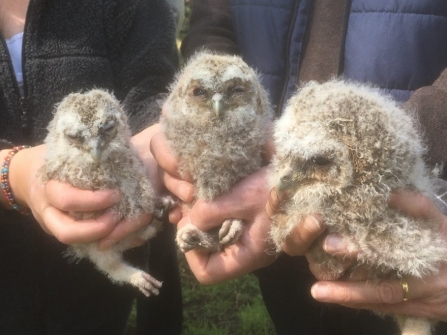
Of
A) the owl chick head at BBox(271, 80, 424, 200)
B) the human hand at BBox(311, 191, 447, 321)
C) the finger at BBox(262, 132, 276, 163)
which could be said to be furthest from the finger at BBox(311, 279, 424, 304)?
the finger at BBox(262, 132, 276, 163)

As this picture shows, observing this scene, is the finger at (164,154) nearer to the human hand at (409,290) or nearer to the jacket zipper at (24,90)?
the jacket zipper at (24,90)

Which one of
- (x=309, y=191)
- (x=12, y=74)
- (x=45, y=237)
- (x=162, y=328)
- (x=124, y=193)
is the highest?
(x=12, y=74)

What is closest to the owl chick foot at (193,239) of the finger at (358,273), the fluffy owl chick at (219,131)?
the fluffy owl chick at (219,131)

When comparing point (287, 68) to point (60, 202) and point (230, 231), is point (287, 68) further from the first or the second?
point (60, 202)

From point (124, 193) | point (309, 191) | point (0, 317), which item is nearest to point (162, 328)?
point (0, 317)

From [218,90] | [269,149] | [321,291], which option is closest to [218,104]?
[218,90]

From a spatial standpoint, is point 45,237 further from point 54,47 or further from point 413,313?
point 413,313
